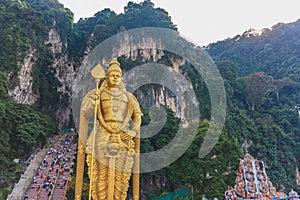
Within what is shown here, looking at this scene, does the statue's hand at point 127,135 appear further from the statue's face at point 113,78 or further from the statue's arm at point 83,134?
the statue's face at point 113,78

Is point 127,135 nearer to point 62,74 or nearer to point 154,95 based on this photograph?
point 154,95

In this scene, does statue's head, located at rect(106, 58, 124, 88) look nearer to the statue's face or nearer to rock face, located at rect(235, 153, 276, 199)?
the statue's face

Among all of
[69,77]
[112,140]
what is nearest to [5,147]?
[112,140]

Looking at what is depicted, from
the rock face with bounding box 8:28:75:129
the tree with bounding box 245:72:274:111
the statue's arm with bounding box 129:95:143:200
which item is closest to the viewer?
the statue's arm with bounding box 129:95:143:200

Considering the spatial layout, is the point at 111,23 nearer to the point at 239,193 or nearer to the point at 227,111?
the point at 227,111

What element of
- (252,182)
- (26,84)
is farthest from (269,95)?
(252,182)

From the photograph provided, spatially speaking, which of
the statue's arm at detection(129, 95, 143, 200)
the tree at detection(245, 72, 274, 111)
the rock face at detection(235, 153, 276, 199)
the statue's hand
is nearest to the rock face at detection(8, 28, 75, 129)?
the tree at detection(245, 72, 274, 111)
